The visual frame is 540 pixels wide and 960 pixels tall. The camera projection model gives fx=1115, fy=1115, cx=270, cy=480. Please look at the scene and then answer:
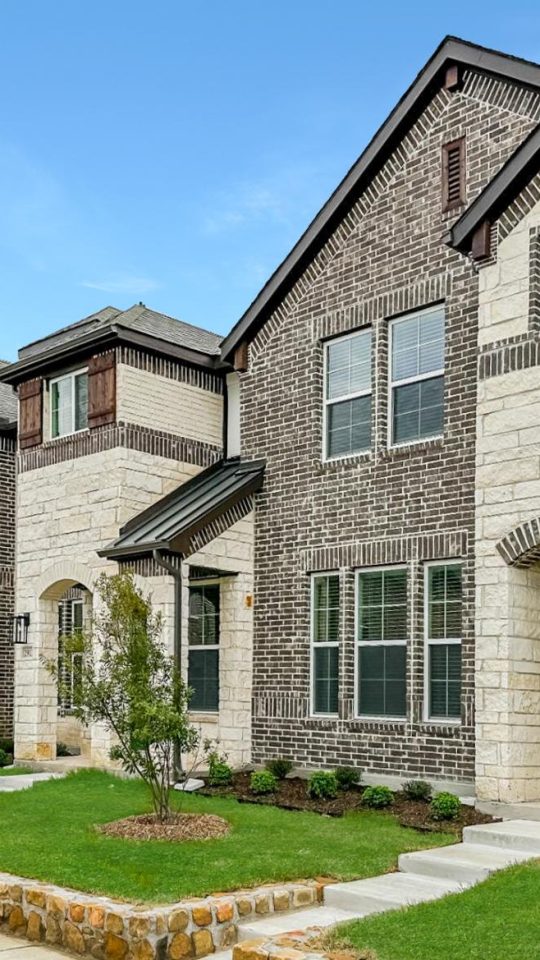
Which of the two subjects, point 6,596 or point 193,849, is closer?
point 193,849

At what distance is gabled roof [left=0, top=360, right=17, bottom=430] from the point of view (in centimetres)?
2220

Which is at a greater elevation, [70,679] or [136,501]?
[136,501]

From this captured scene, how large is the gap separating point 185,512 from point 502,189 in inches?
259

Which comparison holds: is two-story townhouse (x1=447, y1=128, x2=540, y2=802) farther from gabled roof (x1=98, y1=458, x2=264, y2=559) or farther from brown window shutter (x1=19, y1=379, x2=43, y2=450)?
brown window shutter (x1=19, y1=379, x2=43, y2=450)

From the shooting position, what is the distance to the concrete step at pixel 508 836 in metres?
10.5

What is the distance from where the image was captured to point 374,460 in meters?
15.1

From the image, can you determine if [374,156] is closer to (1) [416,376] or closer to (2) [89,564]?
(1) [416,376]

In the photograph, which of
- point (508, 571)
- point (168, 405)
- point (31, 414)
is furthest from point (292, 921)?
point (31, 414)

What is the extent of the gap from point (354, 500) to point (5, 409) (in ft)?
34.2

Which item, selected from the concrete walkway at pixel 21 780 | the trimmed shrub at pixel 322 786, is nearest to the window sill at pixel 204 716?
the concrete walkway at pixel 21 780

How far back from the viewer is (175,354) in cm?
1839

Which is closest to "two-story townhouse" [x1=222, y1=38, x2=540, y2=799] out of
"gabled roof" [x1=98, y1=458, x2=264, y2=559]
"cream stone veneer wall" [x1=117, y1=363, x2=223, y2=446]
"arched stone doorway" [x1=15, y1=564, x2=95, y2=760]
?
"gabled roof" [x1=98, y1=458, x2=264, y2=559]

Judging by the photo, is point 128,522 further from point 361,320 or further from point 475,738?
point 475,738

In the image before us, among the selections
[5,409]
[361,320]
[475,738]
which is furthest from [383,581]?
[5,409]
